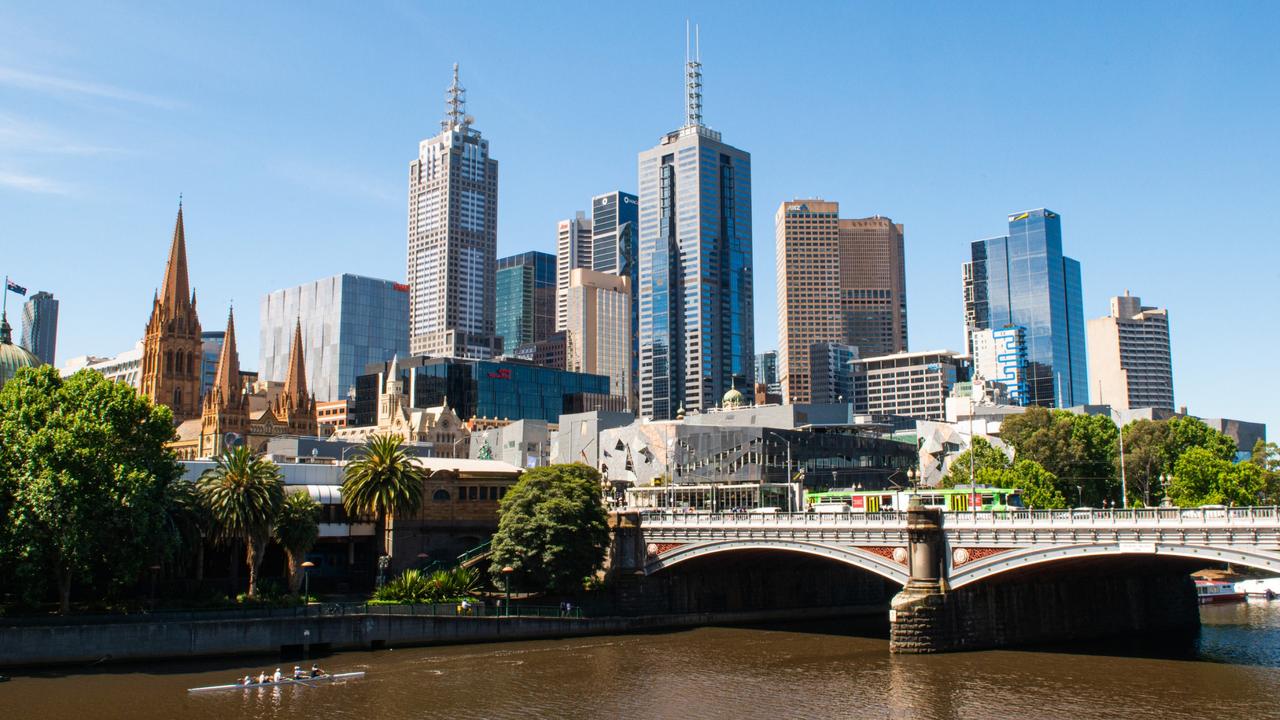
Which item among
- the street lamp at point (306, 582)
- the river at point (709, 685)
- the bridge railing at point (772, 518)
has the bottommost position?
the river at point (709, 685)

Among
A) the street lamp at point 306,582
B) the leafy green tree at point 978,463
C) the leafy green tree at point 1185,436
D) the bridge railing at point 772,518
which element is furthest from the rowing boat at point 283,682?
the leafy green tree at point 1185,436

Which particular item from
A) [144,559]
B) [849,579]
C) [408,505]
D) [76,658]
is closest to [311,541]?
[408,505]

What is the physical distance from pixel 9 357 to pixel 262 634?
104311mm

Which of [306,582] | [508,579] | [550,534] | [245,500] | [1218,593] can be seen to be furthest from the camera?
[1218,593]

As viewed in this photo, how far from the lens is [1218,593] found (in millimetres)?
120438

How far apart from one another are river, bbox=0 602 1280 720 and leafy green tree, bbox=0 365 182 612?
7.92 m

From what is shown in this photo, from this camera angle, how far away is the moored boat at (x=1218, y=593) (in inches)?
4715

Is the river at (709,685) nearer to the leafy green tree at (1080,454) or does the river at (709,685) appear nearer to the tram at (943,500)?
the tram at (943,500)

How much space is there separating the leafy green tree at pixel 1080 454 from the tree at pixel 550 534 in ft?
215

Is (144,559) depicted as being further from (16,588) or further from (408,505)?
(408,505)

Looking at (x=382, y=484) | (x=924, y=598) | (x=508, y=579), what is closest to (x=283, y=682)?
(x=508, y=579)

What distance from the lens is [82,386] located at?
78125mm

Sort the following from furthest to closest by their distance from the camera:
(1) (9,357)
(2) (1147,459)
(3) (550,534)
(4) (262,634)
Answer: (1) (9,357) → (2) (1147,459) → (3) (550,534) → (4) (262,634)

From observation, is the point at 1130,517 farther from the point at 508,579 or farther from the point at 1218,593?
the point at 1218,593
